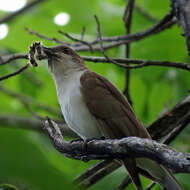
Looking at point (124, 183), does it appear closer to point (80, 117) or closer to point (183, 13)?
point (80, 117)

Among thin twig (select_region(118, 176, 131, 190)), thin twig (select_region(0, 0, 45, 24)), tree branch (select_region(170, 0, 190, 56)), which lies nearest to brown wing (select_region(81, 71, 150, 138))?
thin twig (select_region(118, 176, 131, 190))

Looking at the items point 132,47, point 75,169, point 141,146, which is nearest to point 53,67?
point 132,47

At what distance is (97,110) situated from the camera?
3826mm

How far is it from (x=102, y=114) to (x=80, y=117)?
0.27 m

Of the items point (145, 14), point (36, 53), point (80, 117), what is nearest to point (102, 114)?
point (80, 117)

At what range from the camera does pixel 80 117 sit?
3.91 m

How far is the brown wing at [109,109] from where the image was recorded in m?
3.63

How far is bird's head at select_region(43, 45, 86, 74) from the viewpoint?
15.7 ft

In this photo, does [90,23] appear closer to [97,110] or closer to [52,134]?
[97,110]

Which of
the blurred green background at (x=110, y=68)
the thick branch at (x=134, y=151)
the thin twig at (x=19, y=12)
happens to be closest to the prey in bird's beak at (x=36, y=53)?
the blurred green background at (x=110, y=68)

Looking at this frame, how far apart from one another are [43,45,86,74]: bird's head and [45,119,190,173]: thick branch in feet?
6.36

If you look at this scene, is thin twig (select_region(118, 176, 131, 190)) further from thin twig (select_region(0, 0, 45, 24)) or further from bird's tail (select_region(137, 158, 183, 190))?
thin twig (select_region(0, 0, 45, 24))

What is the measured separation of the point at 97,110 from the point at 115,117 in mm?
216

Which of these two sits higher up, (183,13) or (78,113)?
(183,13)
